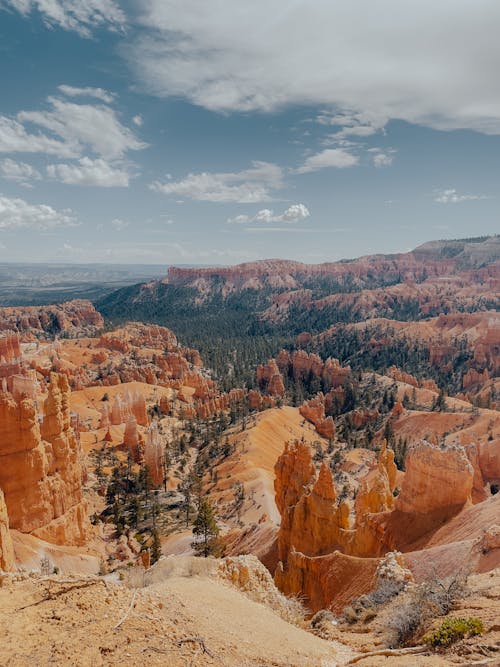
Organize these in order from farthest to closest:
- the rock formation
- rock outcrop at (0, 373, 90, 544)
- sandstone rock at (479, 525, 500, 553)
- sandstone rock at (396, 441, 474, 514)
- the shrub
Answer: the rock formation
rock outcrop at (0, 373, 90, 544)
sandstone rock at (396, 441, 474, 514)
sandstone rock at (479, 525, 500, 553)
the shrub

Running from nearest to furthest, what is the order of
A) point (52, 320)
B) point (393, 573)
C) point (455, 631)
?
point (455, 631)
point (393, 573)
point (52, 320)

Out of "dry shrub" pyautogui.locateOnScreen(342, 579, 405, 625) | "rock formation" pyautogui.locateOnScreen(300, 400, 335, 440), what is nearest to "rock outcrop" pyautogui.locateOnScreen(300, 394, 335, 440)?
"rock formation" pyautogui.locateOnScreen(300, 400, 335, 440)

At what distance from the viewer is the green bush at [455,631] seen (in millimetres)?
9117

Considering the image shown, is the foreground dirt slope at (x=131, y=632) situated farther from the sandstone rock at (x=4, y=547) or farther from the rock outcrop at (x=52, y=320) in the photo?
the rock outcrop at (x=52, y=320)

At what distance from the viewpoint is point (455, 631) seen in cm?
920

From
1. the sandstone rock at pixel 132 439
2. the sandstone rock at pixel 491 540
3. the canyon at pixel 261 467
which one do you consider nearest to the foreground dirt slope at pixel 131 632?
the canyon at pixel 261 467

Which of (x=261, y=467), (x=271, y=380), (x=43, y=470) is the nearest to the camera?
(x=43, y=470)

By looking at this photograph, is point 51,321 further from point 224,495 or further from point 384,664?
point 384,664

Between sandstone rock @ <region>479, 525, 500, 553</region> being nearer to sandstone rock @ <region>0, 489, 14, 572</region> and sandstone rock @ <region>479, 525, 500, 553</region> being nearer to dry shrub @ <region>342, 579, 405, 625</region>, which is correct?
dry shrub @ <region>342, 579, 405, 625</region>

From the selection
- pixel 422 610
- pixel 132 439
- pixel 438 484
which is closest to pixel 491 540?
pixel 422 610

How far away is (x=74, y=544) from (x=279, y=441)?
3943 centimetres

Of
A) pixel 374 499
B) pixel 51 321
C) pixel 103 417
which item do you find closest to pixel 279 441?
pixel 103 417

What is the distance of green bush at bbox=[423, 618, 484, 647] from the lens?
9.12m

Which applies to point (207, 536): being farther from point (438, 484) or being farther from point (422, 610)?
point (422, 610)
